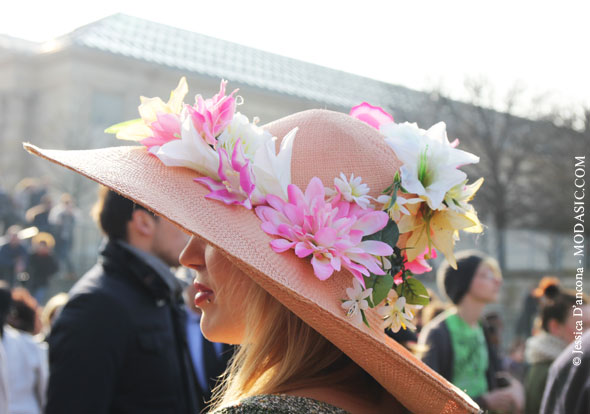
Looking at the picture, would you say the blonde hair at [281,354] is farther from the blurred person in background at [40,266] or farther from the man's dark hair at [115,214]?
the blurred person in background at [40,266]

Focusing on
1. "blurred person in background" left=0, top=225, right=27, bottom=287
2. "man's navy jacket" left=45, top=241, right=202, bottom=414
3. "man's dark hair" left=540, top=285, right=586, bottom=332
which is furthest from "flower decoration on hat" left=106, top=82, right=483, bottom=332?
"blurred person in background" left=0, top=225, right=27, bottom=287

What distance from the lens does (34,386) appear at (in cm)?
461

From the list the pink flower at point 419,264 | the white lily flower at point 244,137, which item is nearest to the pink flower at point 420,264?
the pink flower at point 419,264

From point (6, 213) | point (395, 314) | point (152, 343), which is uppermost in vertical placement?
point (395, 314)

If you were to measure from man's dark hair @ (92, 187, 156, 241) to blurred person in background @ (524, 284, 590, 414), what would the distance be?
315 cm

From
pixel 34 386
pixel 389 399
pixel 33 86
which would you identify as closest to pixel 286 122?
pixel 389 399

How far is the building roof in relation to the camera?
27.6m

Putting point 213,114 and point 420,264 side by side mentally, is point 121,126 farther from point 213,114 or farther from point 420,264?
point 420,264

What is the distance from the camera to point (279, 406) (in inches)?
53.3

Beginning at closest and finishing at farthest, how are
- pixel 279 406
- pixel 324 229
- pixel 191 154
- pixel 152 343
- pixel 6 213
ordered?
pixel 279 406 → pixel 324 229 → pixel 191 154 → pixel 152 343 → pixel 6 213

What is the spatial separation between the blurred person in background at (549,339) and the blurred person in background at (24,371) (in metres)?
3.37

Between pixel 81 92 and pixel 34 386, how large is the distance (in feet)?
77.9

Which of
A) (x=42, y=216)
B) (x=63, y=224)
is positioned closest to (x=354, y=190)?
(x=42, y=216)

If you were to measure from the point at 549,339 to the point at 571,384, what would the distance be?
2340mm
